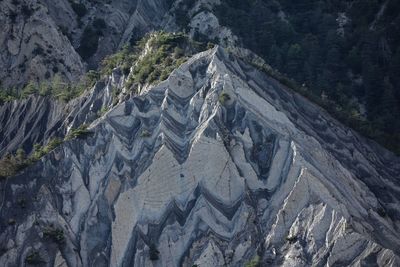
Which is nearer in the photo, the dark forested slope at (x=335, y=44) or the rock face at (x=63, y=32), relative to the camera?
the dark forested slope at (x=335, y=44)

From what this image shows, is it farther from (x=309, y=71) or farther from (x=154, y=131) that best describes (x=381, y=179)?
(x=309, y=71)

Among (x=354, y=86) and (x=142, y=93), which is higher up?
(x=142, y=93)

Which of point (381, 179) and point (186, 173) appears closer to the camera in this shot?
point (186, 173)

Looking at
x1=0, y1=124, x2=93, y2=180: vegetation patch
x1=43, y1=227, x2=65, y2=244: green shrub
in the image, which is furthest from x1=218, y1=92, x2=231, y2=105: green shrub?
x1=43, y1=227, x2=65, y2=244: green shrub

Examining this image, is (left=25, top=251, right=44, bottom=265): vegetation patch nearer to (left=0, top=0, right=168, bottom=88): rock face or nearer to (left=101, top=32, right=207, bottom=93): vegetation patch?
(left=101, top=32, right=207, bottom=93): vegetation patch

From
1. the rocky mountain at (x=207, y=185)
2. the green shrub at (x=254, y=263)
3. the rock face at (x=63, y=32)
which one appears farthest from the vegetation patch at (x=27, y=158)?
the rock face at (x=63, y=32)

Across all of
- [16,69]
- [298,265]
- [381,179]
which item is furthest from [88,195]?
[16,69]

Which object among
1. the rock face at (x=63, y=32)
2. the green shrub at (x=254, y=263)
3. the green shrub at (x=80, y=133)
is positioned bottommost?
the rock face at (x=63, y=32)

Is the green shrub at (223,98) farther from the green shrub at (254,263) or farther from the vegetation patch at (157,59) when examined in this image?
the green shrub at (254,263)
